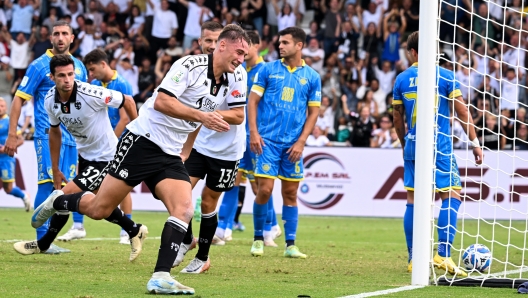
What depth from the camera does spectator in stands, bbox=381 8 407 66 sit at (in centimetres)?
2291

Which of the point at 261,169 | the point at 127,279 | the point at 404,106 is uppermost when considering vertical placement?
the point at 404,106

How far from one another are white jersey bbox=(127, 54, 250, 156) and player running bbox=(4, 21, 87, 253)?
323cm

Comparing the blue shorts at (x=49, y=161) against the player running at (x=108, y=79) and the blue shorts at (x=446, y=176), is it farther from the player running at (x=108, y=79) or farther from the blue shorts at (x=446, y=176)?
the blue shorts at (x=446, y=176)

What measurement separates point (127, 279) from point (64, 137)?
135 inches

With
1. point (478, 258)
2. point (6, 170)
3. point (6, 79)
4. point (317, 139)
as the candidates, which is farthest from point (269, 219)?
point (6, 79)

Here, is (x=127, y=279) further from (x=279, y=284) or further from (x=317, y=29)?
(x=317, y=29)

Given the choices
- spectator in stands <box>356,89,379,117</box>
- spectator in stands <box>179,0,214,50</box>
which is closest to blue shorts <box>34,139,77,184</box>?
spectator in stands <box>356,89,379,117</box>

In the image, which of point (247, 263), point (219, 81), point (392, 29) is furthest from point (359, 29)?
point (219, 81)

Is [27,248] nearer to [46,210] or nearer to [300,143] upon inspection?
[46,210]

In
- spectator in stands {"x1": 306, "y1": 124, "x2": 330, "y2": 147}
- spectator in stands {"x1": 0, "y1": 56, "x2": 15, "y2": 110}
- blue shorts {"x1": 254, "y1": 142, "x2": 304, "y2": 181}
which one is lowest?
blue shorts {"x1": 254, "y1": 142, "x2": 304, "y2": 181}

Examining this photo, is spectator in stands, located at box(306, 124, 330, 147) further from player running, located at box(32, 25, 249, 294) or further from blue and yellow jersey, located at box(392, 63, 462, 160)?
player running, located at box(32, 25, 249, 294)

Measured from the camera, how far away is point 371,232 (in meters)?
15.0

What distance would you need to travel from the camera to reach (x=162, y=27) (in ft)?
80.5

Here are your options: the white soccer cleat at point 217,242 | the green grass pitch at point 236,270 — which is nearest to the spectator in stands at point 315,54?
the green grass pitch at point 236,270
